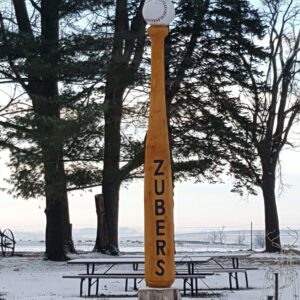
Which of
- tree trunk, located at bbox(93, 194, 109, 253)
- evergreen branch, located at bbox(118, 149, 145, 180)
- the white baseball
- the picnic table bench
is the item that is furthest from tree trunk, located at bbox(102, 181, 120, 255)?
the white baseball

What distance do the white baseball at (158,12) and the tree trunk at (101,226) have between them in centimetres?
1692

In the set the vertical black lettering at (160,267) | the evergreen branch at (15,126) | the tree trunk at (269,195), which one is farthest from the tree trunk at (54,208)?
the vertical black lettering at (160,267)

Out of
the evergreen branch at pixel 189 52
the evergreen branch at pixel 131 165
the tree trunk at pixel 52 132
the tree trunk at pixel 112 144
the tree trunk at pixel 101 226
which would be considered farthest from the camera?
the tree trunk at pixel 101 226

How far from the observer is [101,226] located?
2205 centimetres

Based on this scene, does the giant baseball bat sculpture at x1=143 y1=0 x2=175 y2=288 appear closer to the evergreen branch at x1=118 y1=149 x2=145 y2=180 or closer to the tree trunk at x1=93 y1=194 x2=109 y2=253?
the evergreen branch at x1=118 y1=149 x2=145 y2=180

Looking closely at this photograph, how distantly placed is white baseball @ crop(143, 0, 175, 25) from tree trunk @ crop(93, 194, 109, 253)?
1692 cm

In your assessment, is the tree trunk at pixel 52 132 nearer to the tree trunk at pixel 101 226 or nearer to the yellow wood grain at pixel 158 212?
the tree trunk at pixel 101 226

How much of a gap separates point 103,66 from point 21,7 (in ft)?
18.1

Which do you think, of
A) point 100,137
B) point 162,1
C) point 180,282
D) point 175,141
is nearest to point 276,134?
point 175,141

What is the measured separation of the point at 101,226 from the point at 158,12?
1723 cm

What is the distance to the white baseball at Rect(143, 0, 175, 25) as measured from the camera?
5.37 m

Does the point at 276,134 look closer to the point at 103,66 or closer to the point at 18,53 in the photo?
the point at 103,66

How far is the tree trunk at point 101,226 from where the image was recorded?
22.0m

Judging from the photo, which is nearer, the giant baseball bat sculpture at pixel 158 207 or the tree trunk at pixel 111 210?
the giant baseball bat sculpture at pixel 158 207
